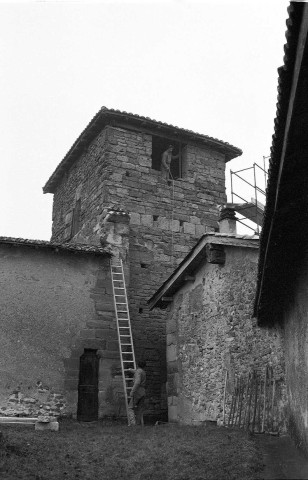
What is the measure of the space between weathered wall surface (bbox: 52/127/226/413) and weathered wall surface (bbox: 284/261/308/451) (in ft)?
19.2

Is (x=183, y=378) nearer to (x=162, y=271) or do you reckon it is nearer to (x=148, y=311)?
(x=148, y=311)

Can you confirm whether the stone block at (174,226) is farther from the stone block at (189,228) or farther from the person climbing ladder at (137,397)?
the person climbing ladder at (137,397)

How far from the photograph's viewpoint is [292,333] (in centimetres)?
731

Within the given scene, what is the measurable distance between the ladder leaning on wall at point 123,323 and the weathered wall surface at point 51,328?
0.18 metres

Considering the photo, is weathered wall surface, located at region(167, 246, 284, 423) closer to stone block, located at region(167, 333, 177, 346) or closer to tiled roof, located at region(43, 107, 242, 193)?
stone block, located at region(167, 333, 177, 346)

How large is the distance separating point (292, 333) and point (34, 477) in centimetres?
363

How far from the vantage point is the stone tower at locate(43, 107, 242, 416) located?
1353cm

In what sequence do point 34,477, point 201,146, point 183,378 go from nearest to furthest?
point 34,477
point 183,378
point 201,146

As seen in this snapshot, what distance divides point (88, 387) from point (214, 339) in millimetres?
3264

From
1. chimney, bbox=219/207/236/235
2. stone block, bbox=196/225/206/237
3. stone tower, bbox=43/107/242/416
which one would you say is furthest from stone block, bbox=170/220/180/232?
chimney, bbox=219/207/236/235

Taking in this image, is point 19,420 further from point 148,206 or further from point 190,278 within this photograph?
point 148,206

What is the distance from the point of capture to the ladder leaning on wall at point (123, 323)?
11672mm

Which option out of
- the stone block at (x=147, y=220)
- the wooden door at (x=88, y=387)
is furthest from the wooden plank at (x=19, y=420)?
the stone block at (x=147, y=220)

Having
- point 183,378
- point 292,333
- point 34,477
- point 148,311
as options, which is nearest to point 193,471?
point 34,477
